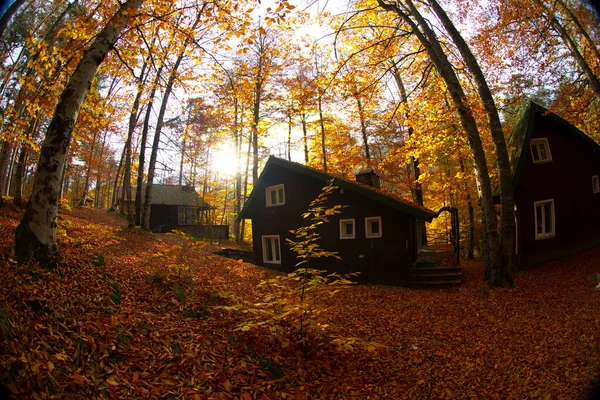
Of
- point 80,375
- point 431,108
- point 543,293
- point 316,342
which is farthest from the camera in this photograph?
point 431,108

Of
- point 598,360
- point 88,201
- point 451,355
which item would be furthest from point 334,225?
point 88,201

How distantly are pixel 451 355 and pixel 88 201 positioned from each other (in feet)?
124

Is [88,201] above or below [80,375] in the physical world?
above

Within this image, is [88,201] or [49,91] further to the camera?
[88,201]

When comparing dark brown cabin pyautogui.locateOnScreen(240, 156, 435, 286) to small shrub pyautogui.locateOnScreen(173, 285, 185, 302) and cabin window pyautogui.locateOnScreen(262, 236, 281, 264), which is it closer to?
cabin window pyautogui.locateOnScreen(262, 236, 281, 264)

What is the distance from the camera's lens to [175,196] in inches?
1309

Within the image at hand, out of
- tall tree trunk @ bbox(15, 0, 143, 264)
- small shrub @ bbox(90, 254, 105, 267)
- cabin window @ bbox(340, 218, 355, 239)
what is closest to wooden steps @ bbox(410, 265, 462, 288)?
cabin window @ bbox(340, 218, 355, 239)

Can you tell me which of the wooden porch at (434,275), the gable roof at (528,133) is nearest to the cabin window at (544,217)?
the gable roof at (528,133)

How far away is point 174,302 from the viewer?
17.2ft

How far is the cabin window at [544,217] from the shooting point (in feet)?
46.5

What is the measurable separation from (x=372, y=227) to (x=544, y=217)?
9.15 metres

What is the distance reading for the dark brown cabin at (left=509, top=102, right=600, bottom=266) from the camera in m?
13.7

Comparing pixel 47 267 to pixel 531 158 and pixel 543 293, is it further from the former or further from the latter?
pixel 531 158

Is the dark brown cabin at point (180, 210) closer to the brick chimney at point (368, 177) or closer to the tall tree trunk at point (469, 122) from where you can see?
the brick chimney at point (368, 177)
